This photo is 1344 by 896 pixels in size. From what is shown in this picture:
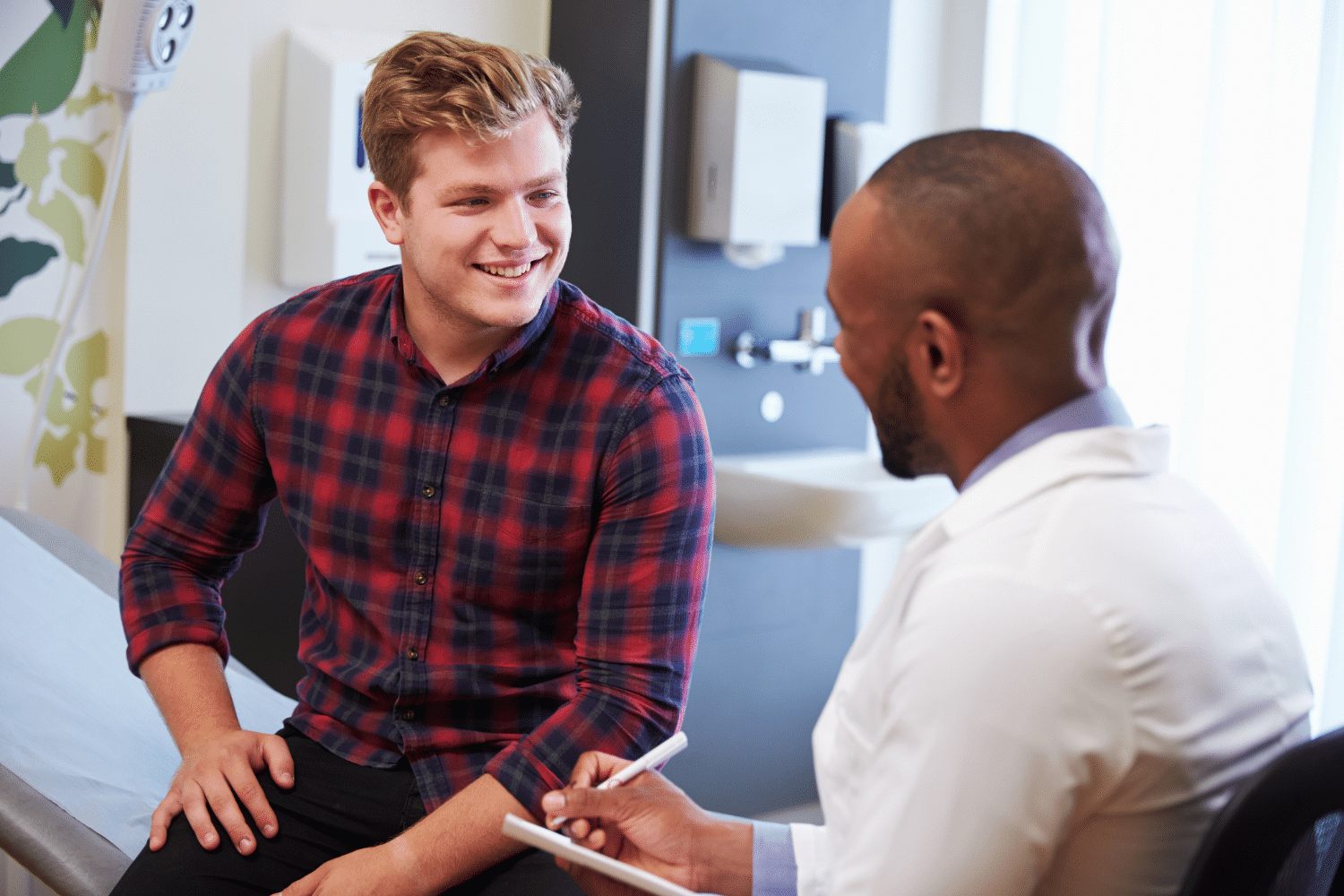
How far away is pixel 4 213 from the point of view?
2.02m

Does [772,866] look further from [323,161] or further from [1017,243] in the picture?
[323,161]

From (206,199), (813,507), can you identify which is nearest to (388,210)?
(206,199)

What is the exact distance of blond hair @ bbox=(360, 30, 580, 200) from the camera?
1193 mm

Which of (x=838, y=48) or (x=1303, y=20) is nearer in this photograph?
(x=1303, y=20)

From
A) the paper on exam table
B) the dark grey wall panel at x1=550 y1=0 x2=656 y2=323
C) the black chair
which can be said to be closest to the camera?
the black chair

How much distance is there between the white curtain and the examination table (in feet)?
5.72

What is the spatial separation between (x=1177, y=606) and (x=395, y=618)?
2.66 feet

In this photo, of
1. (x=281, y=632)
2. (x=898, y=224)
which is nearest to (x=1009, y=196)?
(x=898, y=224)

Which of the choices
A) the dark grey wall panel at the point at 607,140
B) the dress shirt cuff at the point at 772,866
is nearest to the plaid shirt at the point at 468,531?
the dress shirt cuff at the point at 772,866

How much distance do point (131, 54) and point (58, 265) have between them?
46cm

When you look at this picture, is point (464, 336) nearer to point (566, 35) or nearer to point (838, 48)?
point (566, 35)

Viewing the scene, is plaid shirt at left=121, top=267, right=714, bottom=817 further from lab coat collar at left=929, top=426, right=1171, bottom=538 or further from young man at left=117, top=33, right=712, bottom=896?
lab coat collar at left=929, top=426, right=1171, bottom=538

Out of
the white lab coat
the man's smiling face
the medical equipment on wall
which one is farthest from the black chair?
the medical equipment on wall

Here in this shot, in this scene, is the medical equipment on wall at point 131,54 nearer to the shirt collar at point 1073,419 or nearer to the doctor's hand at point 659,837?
the doctor's hand at point 659,837
